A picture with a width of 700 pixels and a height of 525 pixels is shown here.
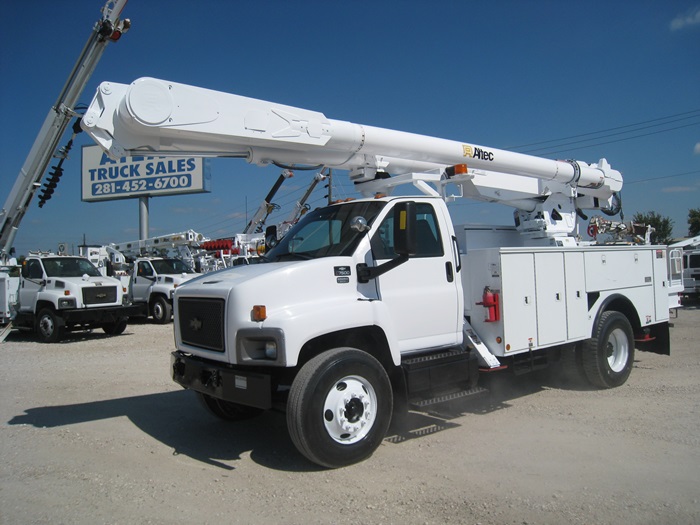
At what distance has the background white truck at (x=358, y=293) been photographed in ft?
15.9

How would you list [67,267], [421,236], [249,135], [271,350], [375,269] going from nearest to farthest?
[271,350]
[375,269]
[249,135]
[421,236]
[67,267]

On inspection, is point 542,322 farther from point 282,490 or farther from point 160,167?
point 160,167

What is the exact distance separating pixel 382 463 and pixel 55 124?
13.5 m

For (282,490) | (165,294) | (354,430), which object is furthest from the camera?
(165,294)

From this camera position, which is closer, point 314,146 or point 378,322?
point 378,322

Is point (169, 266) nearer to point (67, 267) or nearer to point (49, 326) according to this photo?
point (67, 267)

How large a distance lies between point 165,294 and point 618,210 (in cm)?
1323

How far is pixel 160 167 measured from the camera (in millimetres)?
34906

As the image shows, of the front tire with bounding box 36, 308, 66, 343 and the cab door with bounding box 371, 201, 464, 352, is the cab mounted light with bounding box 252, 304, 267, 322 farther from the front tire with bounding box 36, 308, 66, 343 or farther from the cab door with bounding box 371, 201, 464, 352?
the front tire with bounding box 36, 308, 66, 343

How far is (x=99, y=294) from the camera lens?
14.4 m

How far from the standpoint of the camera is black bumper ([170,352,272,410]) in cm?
474

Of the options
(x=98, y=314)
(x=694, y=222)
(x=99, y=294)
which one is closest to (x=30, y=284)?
(x=99, y=294)

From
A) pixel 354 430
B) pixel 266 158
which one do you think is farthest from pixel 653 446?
pixel 266 158

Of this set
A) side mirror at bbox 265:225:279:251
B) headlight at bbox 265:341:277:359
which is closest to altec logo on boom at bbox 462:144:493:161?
side mirror at bbox 265:225:279:251
